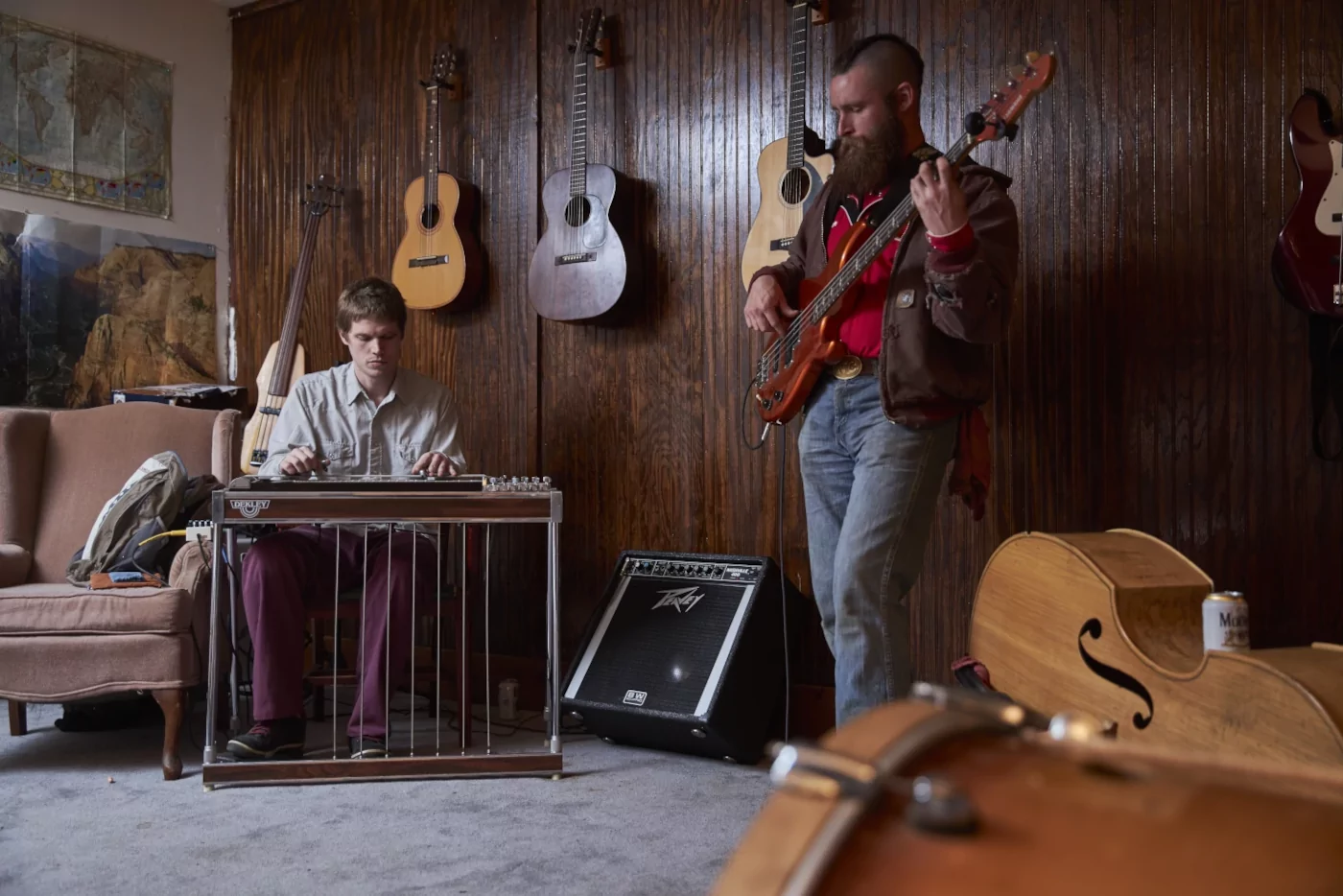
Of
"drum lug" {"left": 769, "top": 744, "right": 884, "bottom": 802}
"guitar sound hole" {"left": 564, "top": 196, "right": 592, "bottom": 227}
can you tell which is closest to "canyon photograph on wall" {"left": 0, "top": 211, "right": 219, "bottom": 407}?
"guitar sound hole" {"left": 564, "top": 196, "right": 592, "bottom": 227}

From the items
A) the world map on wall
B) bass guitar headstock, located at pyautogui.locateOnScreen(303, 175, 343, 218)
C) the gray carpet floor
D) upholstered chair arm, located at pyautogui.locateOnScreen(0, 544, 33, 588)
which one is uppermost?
the world map on wall

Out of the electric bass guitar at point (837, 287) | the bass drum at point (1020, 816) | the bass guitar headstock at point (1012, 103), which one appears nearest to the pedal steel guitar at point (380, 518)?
the electric bass guitar at point (837, 287)

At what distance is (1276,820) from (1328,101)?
93.3 inches

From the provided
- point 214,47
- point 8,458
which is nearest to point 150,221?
point 214,47

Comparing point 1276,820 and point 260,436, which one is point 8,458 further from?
point 1276,820

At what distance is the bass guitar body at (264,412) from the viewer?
157 inches

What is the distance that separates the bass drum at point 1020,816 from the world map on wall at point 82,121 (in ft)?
14.4

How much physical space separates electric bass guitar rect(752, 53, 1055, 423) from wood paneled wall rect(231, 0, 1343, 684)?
0.67 m

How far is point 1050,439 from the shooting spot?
274 centimetres

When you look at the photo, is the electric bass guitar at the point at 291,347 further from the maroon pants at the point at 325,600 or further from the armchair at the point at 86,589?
the maroon pants at the point at 325,600

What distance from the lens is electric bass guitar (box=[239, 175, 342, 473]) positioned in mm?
4137

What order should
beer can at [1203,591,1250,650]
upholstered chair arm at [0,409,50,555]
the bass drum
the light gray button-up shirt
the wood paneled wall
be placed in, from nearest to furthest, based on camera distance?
the bass drum, beer can at [1203,591,1250,650], the wood paneled wall, the light gray button-up shirt, upholstered chair arm at [0,409,50,555]

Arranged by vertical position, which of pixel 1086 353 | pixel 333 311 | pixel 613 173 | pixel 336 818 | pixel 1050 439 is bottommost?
Answer: pixel 336 818

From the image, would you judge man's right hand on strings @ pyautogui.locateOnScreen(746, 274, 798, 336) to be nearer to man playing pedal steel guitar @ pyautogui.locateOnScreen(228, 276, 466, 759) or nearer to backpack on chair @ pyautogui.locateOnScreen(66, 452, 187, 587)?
man playing pedal steel guitar @ pyautogui.locateOnScreen(228, 276, 466, 759)
